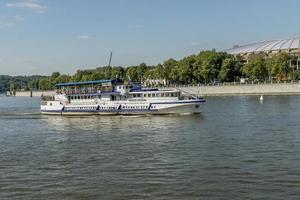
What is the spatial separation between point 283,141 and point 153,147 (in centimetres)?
1057

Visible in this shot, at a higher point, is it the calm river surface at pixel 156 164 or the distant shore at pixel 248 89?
the distant shore at pixel 248 89

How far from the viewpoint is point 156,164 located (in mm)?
31938

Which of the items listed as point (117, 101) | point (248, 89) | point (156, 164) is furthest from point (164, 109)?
point (248, 89)

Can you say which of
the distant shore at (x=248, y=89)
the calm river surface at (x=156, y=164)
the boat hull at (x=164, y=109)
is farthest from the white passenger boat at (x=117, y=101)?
the distant shore at (x=248, y=89)

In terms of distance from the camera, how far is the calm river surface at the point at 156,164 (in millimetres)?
24891

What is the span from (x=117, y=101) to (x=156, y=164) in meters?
48.8

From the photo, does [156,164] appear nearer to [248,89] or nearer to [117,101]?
[117,101]

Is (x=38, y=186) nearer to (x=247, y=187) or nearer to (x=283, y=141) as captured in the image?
(x=247, y=187)

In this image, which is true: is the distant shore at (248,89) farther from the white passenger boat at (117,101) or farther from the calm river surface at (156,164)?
the calm river surface at (156,164)

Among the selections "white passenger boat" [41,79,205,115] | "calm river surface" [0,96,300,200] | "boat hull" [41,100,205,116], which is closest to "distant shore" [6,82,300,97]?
"white passenger boat" [41,79,205,115]

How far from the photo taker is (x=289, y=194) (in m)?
23.5

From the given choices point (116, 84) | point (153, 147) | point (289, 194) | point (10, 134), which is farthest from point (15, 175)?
point (116, 84)

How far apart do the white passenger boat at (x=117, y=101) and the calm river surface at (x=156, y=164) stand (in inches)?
890

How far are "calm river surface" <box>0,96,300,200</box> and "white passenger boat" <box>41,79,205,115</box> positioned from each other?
22616 mm
